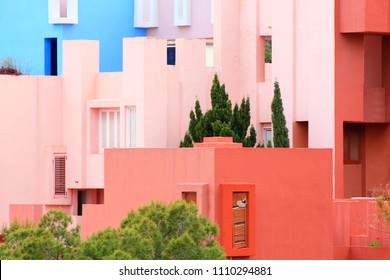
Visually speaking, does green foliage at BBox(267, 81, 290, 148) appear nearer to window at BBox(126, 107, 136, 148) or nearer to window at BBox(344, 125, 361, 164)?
window at BBox(344, 125, 361, 164)

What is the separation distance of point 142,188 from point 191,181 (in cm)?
135

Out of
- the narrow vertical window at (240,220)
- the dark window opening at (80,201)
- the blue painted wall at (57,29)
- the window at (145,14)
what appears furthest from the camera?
the window at (145,14)

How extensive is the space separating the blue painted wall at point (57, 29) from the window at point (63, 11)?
21 centimetres

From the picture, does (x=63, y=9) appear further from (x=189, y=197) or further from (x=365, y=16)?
(x=189, y=197)

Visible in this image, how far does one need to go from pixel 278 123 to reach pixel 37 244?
52.6 feet

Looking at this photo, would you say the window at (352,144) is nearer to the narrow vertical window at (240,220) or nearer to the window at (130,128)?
the window at (130,128)

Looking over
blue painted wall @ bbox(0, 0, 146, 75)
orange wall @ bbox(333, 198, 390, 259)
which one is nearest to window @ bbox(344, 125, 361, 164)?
orange wall @ bbox(333, 198, 390, 259)

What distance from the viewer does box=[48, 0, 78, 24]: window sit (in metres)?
61.8

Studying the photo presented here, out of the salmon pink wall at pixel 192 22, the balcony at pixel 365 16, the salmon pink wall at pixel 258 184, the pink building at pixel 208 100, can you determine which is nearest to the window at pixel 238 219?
the salmon pink wall at pixel 258 184

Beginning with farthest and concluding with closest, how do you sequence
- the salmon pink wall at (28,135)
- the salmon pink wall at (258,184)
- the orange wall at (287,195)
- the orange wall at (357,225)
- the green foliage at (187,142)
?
1. the salmon pink wall at (28,135)
2. the green foliage at (187,142)
3. the orange wall at (357,225)
4. the orange wall at (287,195)
5. the salmon pink wall at (258,184)

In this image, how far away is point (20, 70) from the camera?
5834 cm

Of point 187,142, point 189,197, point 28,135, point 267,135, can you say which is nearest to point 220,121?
point 187,142

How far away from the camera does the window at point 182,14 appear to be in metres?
63.4
